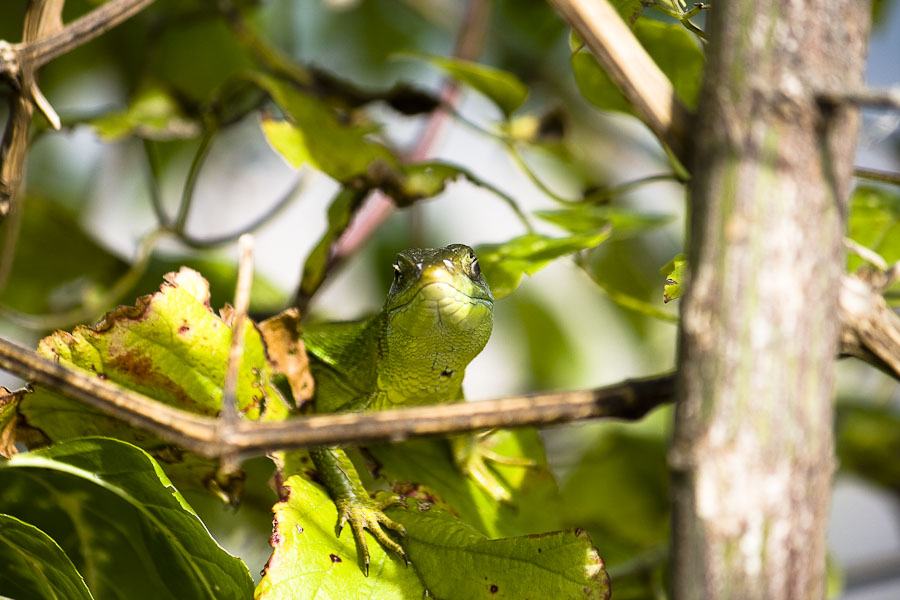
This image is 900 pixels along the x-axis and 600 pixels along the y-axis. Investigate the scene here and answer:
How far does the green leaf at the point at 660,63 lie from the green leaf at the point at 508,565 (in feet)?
2.09

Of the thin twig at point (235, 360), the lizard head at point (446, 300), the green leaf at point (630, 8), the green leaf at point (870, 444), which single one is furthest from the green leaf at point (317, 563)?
the green leaf at point (870, 444)

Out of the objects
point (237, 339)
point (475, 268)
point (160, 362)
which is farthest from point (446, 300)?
point (237, 339)

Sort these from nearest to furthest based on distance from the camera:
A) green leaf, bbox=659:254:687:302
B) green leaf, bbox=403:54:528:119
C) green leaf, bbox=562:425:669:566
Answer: green leaf, bbox=659:254:687:302 → green leaf, bbox=403:54:528:119 → green leaf, bbox=562:425:669:566

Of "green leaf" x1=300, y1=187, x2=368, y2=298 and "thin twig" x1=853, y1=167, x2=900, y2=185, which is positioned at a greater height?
"green leaf" x1=300, y1=187, x2=368, y2=298

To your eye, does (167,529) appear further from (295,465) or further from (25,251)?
(25,251)

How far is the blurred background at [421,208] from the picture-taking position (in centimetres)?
166

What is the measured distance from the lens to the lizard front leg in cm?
91

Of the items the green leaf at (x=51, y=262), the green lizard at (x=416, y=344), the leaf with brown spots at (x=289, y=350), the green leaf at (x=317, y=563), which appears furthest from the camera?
the green leaf at (x=51, y=262)

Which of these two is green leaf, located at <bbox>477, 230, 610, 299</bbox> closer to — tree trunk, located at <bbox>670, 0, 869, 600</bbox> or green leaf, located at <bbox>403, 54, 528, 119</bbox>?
green leaf, located at <bbox>403, 54, 528, 119</bbox>

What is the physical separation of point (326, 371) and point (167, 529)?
455 mm

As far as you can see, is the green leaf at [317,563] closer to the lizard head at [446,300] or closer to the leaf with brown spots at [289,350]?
the leaf with brown spots at [289,350]

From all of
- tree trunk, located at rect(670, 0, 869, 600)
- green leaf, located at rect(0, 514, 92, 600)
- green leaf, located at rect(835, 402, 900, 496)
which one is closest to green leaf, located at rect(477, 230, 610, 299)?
tree trunk, located at rect(670, 0, 869, 600)

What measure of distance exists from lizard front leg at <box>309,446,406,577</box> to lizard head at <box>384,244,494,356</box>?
302mm

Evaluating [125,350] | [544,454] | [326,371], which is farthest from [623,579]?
[125,350]
